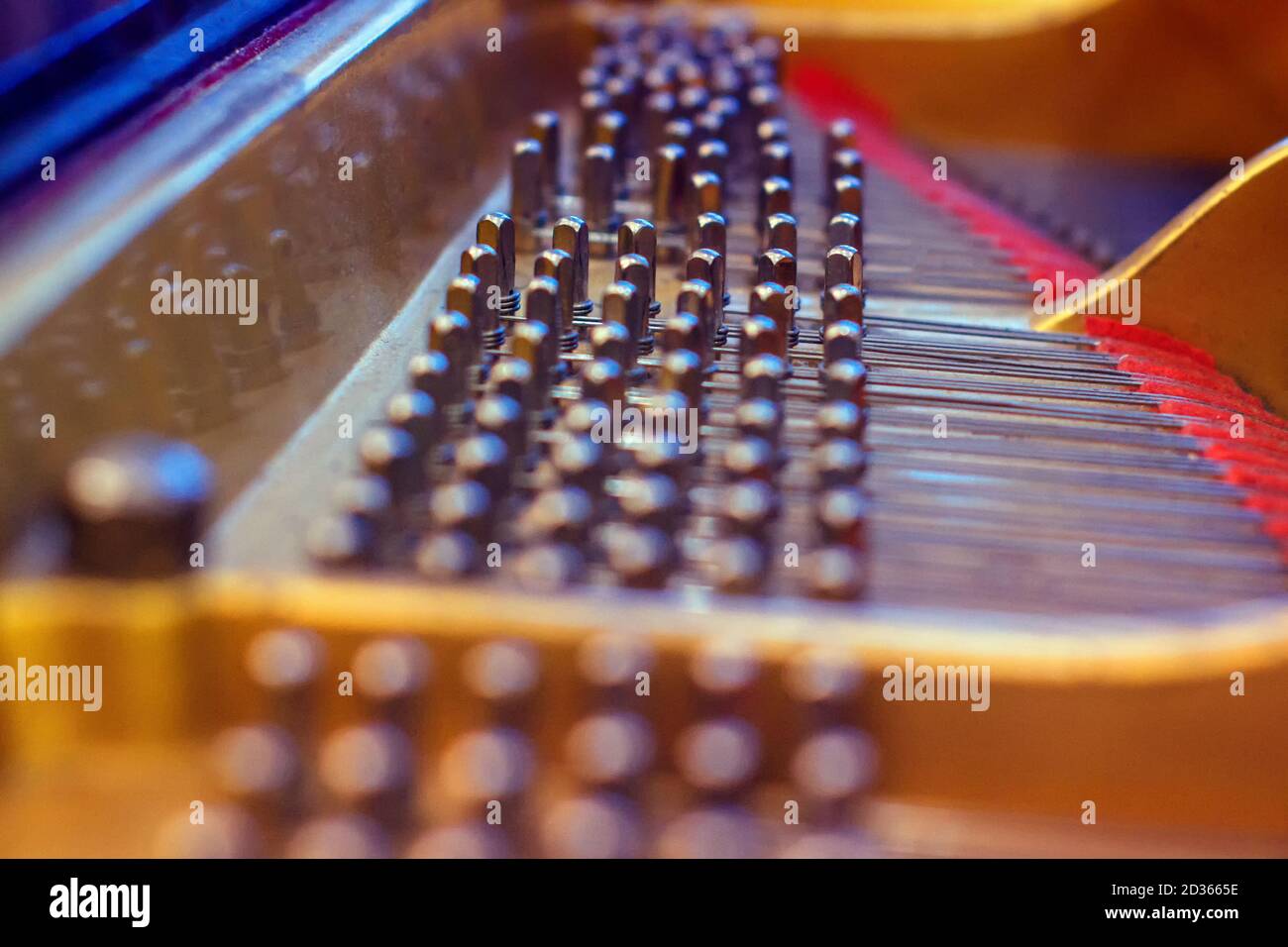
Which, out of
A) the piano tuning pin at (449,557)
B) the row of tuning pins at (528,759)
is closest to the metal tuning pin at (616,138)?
the piano tuning pin at (449,557)

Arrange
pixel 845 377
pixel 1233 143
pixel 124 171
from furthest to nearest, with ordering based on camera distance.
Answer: pixel 1233 143 < pixel 845 377 < pixel 124 171

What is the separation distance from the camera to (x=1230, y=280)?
1882 mm

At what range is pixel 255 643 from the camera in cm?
117

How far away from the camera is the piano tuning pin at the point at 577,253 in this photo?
5.64 ft

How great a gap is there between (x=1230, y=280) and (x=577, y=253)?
89 centimetres

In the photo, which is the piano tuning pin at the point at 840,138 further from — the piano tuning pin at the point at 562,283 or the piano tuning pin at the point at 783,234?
the piano tuning pin at the point at 562,283

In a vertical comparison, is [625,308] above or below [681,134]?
below

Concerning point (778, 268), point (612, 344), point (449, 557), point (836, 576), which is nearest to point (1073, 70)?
point (778, 268)

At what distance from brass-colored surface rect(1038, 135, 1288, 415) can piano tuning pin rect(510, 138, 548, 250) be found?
74 centimetres

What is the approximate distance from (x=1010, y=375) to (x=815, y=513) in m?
0.57

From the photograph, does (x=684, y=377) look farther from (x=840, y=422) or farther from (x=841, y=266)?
(x=841, y=266)

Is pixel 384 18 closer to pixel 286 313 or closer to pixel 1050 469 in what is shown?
pixel 286 313

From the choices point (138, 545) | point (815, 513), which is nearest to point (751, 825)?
point (815, 513)

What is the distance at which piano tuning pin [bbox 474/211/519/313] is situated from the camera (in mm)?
1726
